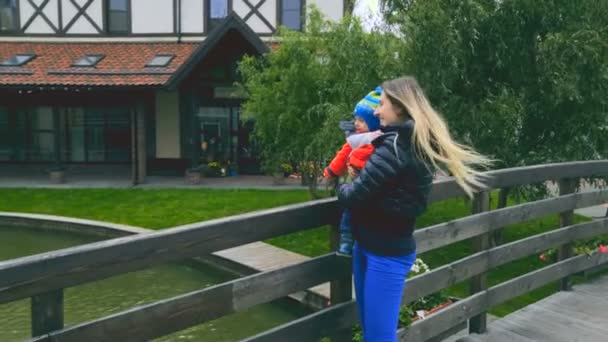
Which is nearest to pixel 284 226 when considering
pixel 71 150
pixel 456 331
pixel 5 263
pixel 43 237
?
pixel 5 263

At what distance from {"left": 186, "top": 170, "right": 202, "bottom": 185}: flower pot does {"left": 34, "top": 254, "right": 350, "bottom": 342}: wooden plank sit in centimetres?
1582

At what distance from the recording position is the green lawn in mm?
10047

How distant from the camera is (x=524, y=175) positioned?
14.8 feet

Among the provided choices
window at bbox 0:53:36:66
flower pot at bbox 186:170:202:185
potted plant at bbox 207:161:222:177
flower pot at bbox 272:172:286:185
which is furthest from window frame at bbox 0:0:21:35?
flower pot at bbox 272:172:286:185

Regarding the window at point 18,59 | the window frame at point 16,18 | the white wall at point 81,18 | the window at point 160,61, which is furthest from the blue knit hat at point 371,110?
the window frame at point 16,18

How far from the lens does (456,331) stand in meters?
4.28

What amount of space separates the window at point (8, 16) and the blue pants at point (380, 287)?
2229 centimetres

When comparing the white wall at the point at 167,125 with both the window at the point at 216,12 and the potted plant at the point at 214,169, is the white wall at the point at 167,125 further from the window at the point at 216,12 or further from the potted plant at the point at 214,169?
the window at the point at 216,12

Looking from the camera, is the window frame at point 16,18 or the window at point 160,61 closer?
the window at point 160,61

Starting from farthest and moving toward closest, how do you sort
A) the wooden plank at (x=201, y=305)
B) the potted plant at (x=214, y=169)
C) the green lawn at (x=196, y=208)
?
the potted plant at (x=214, y=169)
the green lawn at (x=196, y=208)
the wooden plank at (x=201, y=305)

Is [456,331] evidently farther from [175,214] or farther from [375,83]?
[175,214]

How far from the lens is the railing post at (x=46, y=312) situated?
6.89ft

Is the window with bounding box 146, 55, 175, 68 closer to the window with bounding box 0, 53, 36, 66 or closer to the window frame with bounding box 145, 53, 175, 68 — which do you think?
the window frame with bounding box 145, 53, 175, 68

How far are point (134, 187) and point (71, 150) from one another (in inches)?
267
